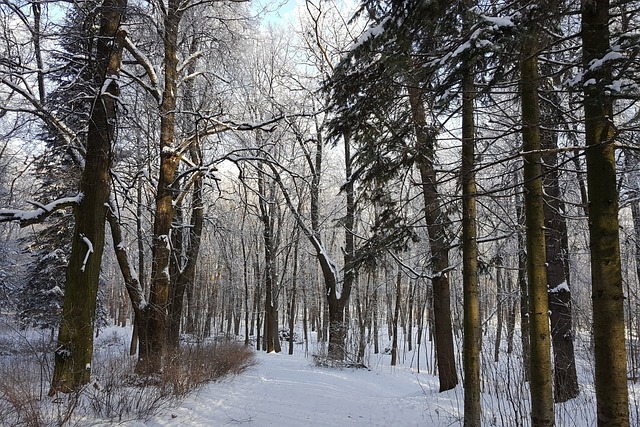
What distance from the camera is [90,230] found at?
5641 mm

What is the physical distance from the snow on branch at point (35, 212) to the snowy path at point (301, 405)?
9.69 feet

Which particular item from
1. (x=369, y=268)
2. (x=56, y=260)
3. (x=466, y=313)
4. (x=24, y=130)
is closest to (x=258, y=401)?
(x=369, y=268)

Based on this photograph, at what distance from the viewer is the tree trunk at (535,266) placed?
11.3 feet

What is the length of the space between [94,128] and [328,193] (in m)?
12.8

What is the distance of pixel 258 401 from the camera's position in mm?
6629

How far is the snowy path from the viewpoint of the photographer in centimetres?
541

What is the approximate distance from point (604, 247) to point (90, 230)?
5.91 meters

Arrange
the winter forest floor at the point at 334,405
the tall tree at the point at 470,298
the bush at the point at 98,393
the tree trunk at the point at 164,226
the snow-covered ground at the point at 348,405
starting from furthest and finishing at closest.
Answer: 1. the tree trunk at the point at 164,226
2. the snow-covered ground at the point at 348,405
3. the winter forest floor at the point at 334,405
4. the tall tree at the point at 470,298
5. the bush at the point at 98,393

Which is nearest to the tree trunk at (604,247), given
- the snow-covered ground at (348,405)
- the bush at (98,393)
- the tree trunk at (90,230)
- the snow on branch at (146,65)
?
the snow-covered ground at (348,405)

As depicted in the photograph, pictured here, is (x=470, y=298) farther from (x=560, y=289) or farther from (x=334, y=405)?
(x=560, y=289)

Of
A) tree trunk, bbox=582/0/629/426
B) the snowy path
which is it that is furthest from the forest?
the snowy path

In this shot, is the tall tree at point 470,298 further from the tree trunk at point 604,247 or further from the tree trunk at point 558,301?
the tree trunk at point 558,301

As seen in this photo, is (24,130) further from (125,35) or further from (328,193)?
(328,193)

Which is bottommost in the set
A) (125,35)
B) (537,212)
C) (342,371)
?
(342,371)
